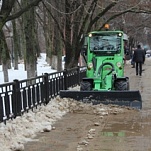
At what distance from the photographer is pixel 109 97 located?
1062 centimetres

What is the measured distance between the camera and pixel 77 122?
8.86 m

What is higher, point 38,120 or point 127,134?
point 38,120

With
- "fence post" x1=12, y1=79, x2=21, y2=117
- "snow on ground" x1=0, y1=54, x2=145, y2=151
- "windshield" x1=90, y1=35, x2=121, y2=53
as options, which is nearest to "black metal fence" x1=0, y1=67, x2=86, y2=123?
"fence post" x1=12, y1=79, x2=21, y2=117

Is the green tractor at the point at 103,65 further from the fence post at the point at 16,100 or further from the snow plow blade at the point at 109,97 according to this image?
the fence post at the point at 16,100

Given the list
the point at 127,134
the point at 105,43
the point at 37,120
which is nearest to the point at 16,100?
the point at 37,120

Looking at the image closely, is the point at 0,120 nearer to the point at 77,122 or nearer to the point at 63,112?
the point at 77,122

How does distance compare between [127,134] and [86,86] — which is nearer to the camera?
[127,134]

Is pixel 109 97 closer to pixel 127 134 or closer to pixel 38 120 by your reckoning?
pixel 38 120

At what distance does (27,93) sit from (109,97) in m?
2.87

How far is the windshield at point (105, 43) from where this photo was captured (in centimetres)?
1220

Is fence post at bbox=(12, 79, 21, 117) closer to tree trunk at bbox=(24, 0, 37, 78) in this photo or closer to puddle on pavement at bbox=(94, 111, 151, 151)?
puddle on pavement at bbox=(94, 111, 151, 151)

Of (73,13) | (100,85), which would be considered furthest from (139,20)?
(100,85)

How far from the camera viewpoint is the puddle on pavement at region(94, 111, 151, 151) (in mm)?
6621

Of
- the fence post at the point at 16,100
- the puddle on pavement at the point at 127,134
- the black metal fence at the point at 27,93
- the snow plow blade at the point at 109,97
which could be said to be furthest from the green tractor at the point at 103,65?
the fence post at the point at 16,100
